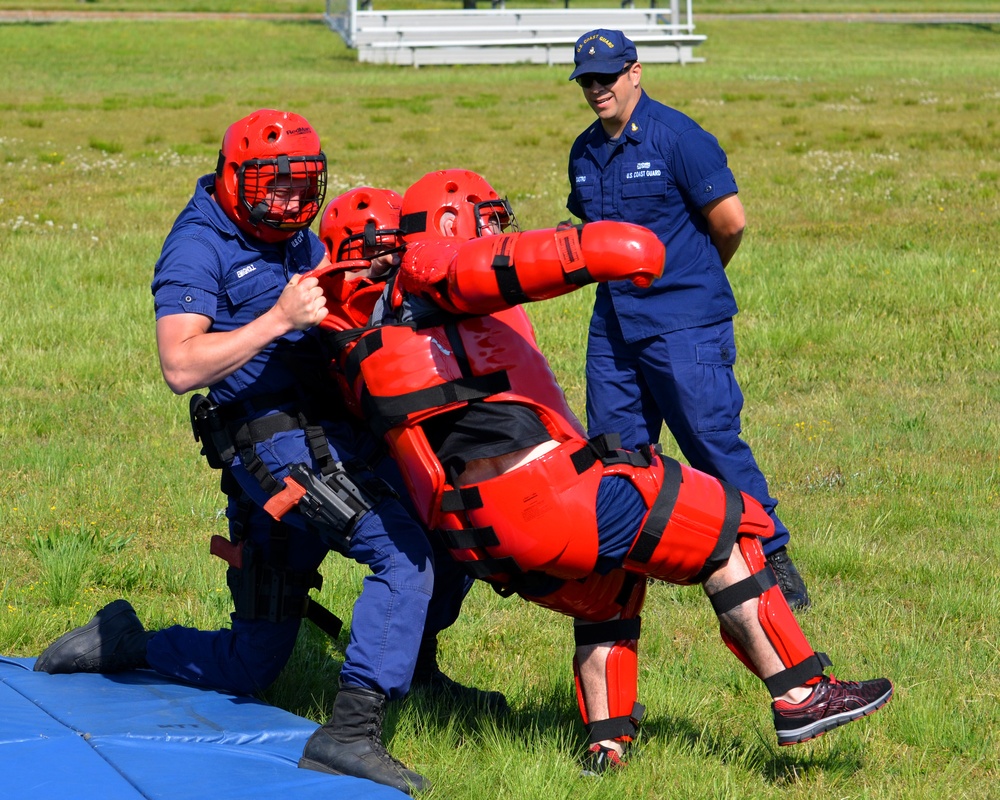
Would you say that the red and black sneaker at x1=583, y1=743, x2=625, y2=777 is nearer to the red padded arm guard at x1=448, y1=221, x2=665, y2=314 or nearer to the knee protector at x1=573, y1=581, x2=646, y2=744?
→ the knee protector at x1=573, y1=581, x2=646, y2=744

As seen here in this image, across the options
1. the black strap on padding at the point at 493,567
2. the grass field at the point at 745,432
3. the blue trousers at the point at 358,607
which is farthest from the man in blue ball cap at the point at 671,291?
the black strap on padding at the point at 493,567

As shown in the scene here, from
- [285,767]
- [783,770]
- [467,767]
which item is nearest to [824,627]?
[783,770]

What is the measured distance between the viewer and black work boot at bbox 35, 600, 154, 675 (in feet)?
16.4

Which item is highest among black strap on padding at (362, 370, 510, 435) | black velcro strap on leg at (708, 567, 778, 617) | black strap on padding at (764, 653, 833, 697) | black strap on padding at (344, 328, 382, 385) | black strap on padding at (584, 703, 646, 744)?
black strap on padding at (344, 328, 382, 385)

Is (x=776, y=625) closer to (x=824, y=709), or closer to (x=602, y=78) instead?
(x=824, y=709)

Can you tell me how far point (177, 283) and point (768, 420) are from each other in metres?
5.38

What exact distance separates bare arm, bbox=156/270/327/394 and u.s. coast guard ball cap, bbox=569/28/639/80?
8.15ft

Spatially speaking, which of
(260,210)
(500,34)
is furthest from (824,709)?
(500,34)

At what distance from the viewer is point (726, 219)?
238 inches

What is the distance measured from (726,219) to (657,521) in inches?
102

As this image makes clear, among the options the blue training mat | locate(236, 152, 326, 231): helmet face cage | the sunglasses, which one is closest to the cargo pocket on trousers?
the sunglasses

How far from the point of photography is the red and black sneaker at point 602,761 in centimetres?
426

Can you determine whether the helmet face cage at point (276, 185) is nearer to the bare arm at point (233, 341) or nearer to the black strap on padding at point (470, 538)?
the bare arm at point (233, 341)

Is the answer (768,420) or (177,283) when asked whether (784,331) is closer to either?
(768,420)
